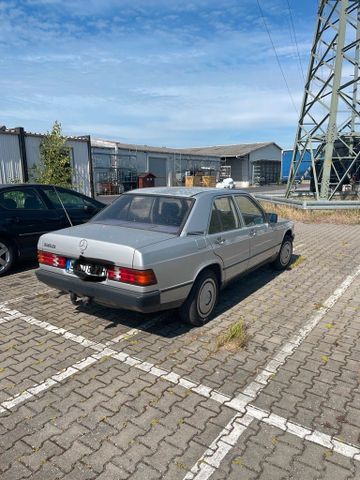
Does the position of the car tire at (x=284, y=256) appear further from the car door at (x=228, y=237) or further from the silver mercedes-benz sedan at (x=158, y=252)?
the car door at (x=228, y=237)

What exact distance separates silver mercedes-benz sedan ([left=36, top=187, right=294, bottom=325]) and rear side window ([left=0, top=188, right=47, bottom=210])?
254 cm

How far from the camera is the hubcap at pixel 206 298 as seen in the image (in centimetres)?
406

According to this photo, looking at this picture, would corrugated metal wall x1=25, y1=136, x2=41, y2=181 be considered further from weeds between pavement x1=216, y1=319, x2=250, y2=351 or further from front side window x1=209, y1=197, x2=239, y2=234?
weeds between pavement x1=216, y1=319, x2=250, y2=351

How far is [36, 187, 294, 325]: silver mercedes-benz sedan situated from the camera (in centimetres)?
339

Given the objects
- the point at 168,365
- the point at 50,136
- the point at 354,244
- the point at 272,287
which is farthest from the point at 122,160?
the point at 168,365

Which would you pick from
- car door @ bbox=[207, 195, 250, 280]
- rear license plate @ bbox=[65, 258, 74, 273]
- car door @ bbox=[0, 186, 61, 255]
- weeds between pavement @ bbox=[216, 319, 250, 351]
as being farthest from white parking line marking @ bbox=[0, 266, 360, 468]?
car door @ bbox=[0, 186, 61, 255]

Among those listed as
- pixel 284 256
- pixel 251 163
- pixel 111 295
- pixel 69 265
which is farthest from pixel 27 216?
pixel 251 163

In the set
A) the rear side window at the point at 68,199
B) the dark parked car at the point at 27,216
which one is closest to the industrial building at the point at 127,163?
the rear side window at the point at 68,199

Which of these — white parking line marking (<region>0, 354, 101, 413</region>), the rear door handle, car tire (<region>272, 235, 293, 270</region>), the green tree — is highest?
the green tree

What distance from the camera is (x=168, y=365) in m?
3.35

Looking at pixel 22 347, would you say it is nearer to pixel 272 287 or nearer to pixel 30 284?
pixel 30 284

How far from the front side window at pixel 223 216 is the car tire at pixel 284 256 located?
195 cm

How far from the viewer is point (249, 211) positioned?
530 centimetres

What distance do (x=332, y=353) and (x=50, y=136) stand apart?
10877mm
